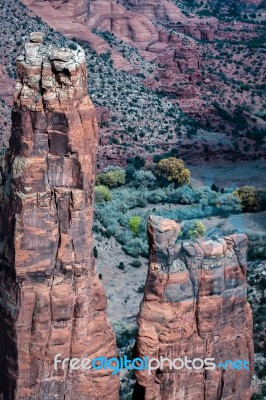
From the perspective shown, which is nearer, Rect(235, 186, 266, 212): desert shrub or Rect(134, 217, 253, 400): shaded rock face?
Rect(134, 217, 253, 400): shaded rock face

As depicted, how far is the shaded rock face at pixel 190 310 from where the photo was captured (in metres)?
31.3

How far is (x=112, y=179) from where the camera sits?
87.1 meters

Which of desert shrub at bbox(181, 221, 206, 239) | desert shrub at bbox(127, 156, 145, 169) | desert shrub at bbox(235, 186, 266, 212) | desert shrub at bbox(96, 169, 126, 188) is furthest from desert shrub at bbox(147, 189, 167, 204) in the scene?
desert shrub at bbox(181, 221, 206, 239)

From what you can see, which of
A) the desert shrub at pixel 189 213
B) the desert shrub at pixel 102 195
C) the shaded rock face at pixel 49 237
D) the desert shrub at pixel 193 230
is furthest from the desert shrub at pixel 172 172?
the shaded rock face at pixel 49 237

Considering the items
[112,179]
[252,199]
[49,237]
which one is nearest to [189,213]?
[252,199]

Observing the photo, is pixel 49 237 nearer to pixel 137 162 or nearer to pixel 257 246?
pixel 257 246

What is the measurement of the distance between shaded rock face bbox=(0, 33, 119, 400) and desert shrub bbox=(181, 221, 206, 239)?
36.2m

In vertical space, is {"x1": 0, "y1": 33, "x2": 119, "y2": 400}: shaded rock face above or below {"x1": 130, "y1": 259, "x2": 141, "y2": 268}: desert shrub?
above

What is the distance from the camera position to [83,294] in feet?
104

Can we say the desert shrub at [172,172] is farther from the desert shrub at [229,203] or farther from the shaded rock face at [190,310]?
the shaded rock face at [190,310]

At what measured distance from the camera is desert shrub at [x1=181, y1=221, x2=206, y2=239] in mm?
68812

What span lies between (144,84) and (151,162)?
67.5 ft

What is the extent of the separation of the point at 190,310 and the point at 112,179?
183 feet

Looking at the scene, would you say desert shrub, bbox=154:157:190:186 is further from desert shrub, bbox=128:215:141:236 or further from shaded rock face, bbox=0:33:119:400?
shaded rock face, bbox=0:33:119:400
